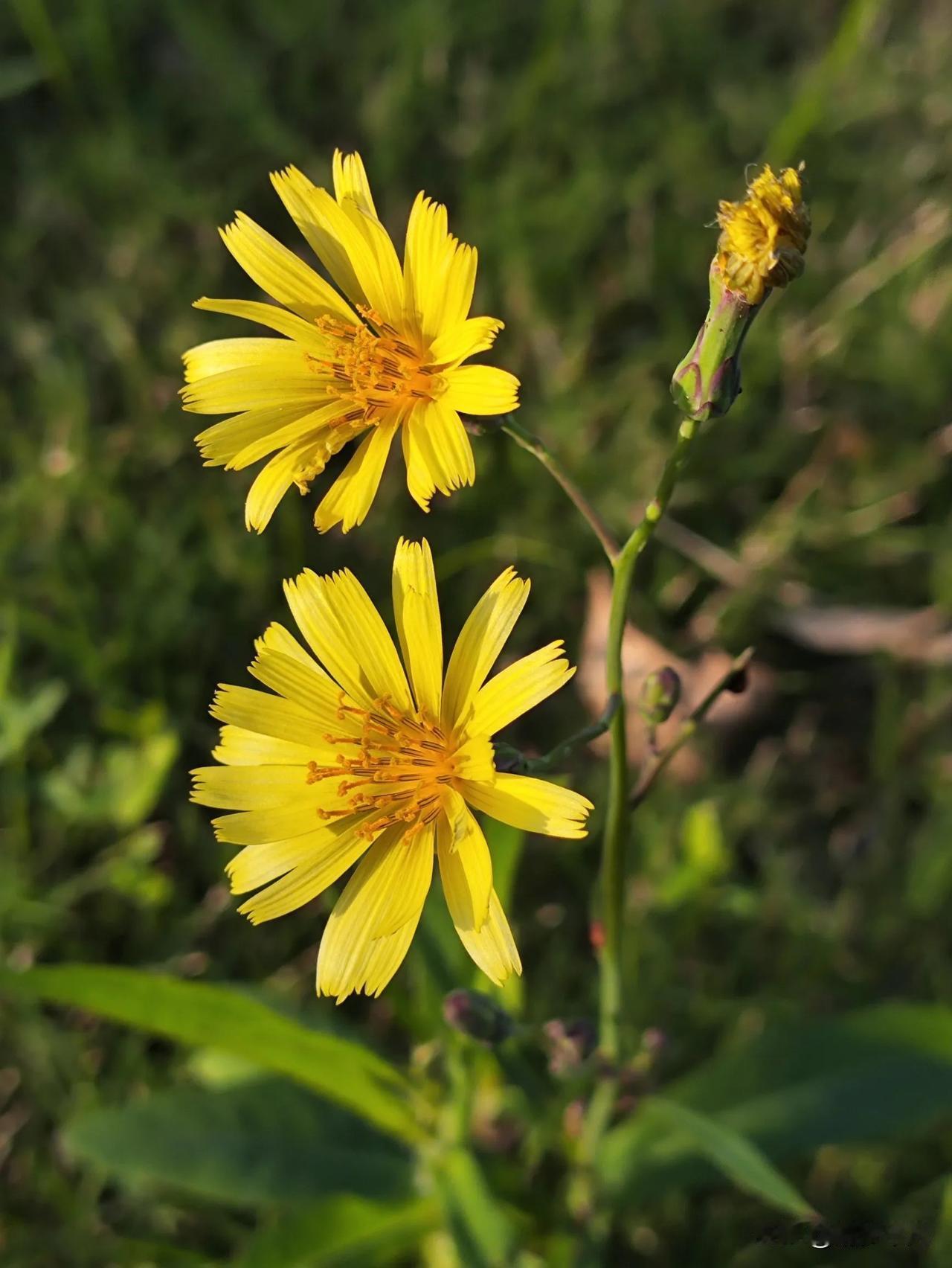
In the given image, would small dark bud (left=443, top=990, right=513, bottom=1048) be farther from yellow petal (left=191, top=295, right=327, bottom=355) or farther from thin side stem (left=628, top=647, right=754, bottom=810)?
yellow petal (left=191, top=295, right=327, bottom=355)

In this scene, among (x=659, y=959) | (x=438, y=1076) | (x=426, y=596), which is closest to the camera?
(x=426, y=596)

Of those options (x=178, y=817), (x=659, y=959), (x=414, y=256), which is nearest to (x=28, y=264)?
(x=178, y=817)

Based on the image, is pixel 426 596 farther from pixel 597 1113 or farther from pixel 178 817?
pixel 178 817

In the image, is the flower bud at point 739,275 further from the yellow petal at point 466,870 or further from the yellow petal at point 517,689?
the yellow petal at point 466,870

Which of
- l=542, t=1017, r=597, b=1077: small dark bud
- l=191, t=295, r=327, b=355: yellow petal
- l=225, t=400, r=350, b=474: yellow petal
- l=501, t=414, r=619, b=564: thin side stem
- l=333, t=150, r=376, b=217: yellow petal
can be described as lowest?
l=542, t=1017, r=597, b=1077: small dark bud

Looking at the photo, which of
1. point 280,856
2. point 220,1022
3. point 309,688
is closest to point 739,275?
point 309,688

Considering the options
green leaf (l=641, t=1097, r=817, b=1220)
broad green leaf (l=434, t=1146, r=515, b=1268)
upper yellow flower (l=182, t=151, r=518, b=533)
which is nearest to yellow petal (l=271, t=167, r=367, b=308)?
upper yellow flower (l=182, t=151, r=518, b=533)
